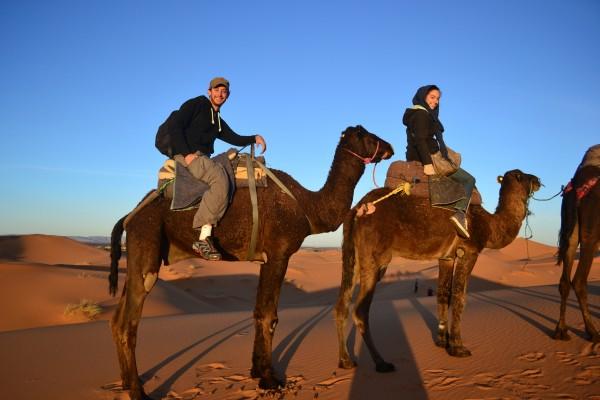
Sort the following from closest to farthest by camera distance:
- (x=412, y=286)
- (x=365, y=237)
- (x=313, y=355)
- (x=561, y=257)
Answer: (x=365, y=237) < (x=313, y=355) < (x=561, y=257) < (x=412, y=286)

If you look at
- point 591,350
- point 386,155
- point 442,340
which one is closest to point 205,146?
point 386,155

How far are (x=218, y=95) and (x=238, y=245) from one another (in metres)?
2.10

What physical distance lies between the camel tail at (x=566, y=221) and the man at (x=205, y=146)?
18.7ft

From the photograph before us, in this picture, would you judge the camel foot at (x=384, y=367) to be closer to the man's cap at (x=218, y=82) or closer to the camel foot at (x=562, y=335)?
the camel foot at (x=562, y=335)

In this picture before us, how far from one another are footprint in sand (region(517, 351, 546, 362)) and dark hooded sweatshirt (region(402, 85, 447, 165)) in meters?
3.19

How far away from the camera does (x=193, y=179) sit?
5.54m

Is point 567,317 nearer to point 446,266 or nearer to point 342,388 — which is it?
point 446,266

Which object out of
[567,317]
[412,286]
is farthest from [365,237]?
[412,286]

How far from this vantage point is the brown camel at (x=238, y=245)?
5438mm

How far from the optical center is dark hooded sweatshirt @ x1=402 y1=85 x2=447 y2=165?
6.84 meters

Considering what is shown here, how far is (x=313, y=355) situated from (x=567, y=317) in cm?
562

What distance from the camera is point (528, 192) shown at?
24.8 feet

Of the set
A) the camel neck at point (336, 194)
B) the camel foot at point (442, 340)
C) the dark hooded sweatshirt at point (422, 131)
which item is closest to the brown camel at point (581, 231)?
the camel foot at point (442, 340)

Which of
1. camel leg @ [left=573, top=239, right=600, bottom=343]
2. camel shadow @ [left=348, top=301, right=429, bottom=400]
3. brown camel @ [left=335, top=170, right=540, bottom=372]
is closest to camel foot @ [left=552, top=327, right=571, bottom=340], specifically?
camel leg @ [left=573, top=239, right=600, bottom=343]
